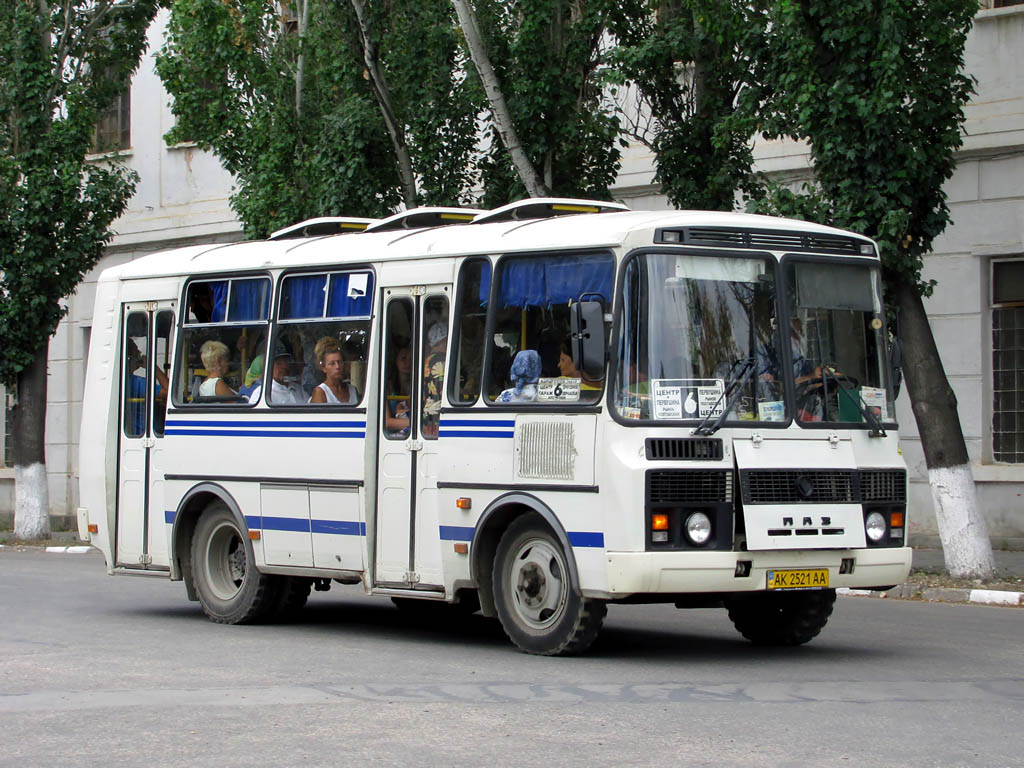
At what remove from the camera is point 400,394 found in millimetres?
12312

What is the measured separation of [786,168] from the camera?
881 inches

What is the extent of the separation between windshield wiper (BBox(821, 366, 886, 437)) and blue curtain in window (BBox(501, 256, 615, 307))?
1619 millimetres

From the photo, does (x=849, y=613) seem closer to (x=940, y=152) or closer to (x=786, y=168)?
(x=940, y=152)

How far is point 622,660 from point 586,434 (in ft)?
4.77

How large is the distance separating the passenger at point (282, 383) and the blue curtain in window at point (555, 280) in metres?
2.39

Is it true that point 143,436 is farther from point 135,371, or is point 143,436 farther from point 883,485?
point 883,485

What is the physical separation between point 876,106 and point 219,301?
6482mm

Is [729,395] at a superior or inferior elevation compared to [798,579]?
superior

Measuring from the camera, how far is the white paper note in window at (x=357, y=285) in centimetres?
1269

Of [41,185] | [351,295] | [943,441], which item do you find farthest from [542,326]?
[41,185]

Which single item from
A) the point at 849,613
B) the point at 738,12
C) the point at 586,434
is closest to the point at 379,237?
the point at 586,434

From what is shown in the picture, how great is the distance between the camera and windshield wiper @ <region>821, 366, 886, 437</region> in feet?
37.1

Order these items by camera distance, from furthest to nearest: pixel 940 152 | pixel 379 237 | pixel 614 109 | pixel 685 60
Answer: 1. pixel 614 109
2. pixel 685 60
3. pixel 940 152
4. pixel 379 237

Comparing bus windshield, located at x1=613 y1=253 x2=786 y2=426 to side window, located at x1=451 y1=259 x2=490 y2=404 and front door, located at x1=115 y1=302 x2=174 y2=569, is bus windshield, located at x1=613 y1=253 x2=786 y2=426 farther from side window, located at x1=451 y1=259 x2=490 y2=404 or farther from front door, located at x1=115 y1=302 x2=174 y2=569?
front door, located at x1=115 y1=302 x2=174 y2=569
